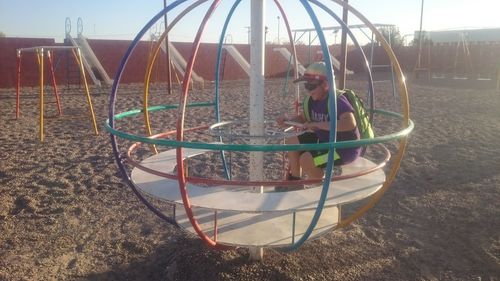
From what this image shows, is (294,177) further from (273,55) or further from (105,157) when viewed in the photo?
(273,55)

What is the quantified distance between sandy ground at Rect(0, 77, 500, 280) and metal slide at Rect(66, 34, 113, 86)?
8.79 metres

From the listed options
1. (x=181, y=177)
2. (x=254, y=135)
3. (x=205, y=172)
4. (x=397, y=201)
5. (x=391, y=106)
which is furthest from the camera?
(x=391, y=106)

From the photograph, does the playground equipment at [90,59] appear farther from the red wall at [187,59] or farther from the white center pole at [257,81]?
the white center pole at [257,81]

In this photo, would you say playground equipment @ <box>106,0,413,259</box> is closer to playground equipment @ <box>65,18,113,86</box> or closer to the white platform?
the white platform

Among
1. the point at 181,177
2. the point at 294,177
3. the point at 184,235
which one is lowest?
the point at 184,235

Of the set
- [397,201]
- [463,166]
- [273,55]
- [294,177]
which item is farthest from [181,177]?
Answer: [273,55]

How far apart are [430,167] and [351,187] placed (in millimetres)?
2756

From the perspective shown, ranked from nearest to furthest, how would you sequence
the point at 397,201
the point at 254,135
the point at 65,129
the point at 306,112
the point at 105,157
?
the point at 254,135, the point at 306,112, the point at 397,201, the point at 105,157, the point at 65,129

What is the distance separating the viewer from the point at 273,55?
19.8 meters

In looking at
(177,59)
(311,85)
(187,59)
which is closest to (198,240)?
(311,85)

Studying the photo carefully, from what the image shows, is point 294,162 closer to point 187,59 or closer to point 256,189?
point 256,189

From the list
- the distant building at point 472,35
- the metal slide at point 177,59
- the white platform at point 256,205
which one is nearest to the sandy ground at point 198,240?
the white platform at point 256,205

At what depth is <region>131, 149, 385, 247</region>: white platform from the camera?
7.97ft

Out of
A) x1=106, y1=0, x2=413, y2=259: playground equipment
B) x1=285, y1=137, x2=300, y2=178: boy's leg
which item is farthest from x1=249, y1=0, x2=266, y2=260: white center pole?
x1=285, y1=137, x2=300, y2=178: boy's leg
